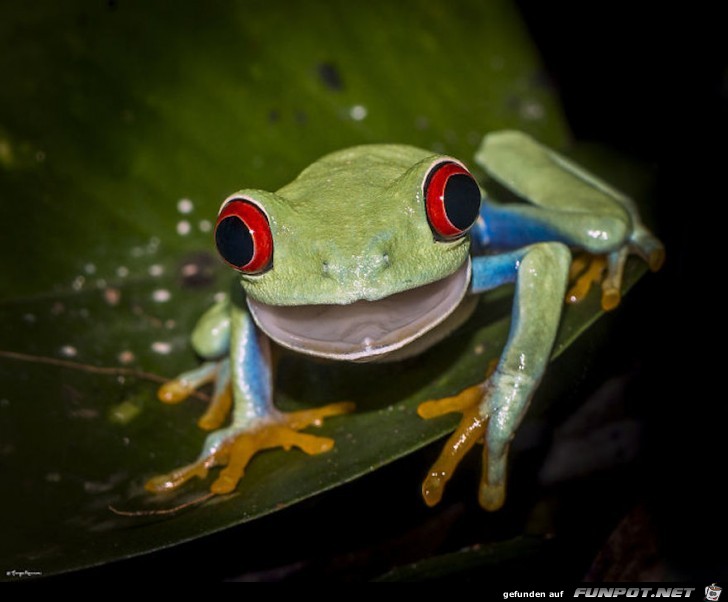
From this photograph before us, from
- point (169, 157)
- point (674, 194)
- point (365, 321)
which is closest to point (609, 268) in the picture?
point (674, 194)

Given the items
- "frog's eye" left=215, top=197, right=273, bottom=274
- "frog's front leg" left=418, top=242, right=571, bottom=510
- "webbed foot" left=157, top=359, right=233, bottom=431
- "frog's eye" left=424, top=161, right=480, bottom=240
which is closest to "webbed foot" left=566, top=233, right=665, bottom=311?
"frog's front leg" left=418, top=242, right=571, bottom=510

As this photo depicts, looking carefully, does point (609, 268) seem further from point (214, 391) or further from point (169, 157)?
point (169, 157)

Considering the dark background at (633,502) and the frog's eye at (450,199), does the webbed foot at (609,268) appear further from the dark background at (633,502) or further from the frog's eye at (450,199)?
the frog's eye at (450,199)

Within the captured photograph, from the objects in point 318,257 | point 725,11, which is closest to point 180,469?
point 318,257

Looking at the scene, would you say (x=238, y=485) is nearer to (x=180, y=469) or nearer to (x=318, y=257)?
(x=180, y=469)

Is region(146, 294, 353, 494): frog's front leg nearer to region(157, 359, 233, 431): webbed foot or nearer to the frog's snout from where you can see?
region(157, 359, 233, 431): webbed foot

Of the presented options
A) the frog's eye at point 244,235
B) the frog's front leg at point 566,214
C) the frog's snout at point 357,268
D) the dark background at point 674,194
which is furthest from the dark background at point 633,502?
the frog's eye at point 244,235
